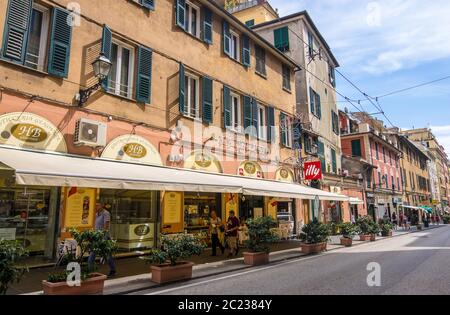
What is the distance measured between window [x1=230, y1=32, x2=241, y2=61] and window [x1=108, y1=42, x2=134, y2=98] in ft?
20.5

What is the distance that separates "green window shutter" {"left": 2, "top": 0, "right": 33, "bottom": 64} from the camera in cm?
Answer: 808

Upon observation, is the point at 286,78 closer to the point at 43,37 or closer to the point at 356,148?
the point at 43,37

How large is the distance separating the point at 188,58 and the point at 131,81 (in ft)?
10.1

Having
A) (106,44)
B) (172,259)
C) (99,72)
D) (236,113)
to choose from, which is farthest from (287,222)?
(99,72)

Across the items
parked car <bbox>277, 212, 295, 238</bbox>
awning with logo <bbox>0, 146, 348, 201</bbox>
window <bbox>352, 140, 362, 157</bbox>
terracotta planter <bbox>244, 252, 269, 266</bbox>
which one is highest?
window <bbox>352, 140, 362, 157</bbox>

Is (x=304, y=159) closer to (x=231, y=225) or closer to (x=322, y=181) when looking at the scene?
(x=322, y=181)

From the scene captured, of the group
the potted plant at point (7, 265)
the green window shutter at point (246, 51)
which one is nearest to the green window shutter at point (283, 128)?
the green window shutter at point (246, 51)

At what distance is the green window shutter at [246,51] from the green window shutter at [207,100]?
132 inches

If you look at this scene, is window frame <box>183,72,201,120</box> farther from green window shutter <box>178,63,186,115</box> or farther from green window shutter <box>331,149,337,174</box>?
green window shutter <box>331,149,337,174</box>

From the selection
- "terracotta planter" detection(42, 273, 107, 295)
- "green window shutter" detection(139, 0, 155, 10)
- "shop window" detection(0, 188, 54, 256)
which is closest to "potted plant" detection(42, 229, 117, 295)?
"terracotta planter" detection(42, 273, 107, 295)

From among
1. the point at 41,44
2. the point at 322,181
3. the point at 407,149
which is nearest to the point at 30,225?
the point at 41,44

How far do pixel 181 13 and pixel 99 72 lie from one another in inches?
217

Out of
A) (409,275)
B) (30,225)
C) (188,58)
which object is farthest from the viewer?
(188,58)

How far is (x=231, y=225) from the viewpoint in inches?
459
